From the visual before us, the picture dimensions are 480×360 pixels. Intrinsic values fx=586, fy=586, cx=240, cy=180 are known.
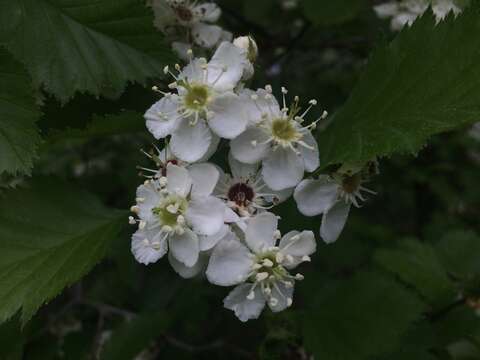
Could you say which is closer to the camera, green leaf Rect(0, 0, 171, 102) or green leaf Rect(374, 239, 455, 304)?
green leaf Rect(0, 0, 171, 102)

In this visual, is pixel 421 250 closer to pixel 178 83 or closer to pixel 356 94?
pixel 356 94

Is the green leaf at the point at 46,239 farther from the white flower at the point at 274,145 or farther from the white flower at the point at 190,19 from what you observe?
the white flower at the point at 190,19

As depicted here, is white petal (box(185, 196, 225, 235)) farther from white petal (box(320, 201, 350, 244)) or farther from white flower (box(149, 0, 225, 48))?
white flower (box(149, 0, 225, 48))

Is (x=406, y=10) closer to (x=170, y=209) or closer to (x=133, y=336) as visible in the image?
(x=170, y=209)

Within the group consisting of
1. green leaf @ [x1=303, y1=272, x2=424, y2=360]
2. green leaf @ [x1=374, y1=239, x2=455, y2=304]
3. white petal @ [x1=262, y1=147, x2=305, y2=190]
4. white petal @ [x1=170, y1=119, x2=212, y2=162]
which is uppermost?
white petal @ [x1=170, y1=119, x2=212, y2=162]

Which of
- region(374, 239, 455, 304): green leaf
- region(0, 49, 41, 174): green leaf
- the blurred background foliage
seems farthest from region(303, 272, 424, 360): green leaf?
region(0, 49, 41, 174): green leaf

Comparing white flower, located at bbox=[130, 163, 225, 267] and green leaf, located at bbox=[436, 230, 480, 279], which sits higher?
white flower, located at bbox=[130, 163, 225, 267]

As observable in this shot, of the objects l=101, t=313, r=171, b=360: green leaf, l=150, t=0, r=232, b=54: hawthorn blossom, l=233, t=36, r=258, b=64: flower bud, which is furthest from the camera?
l=101, t=313, r=171, b=360: green leaf
